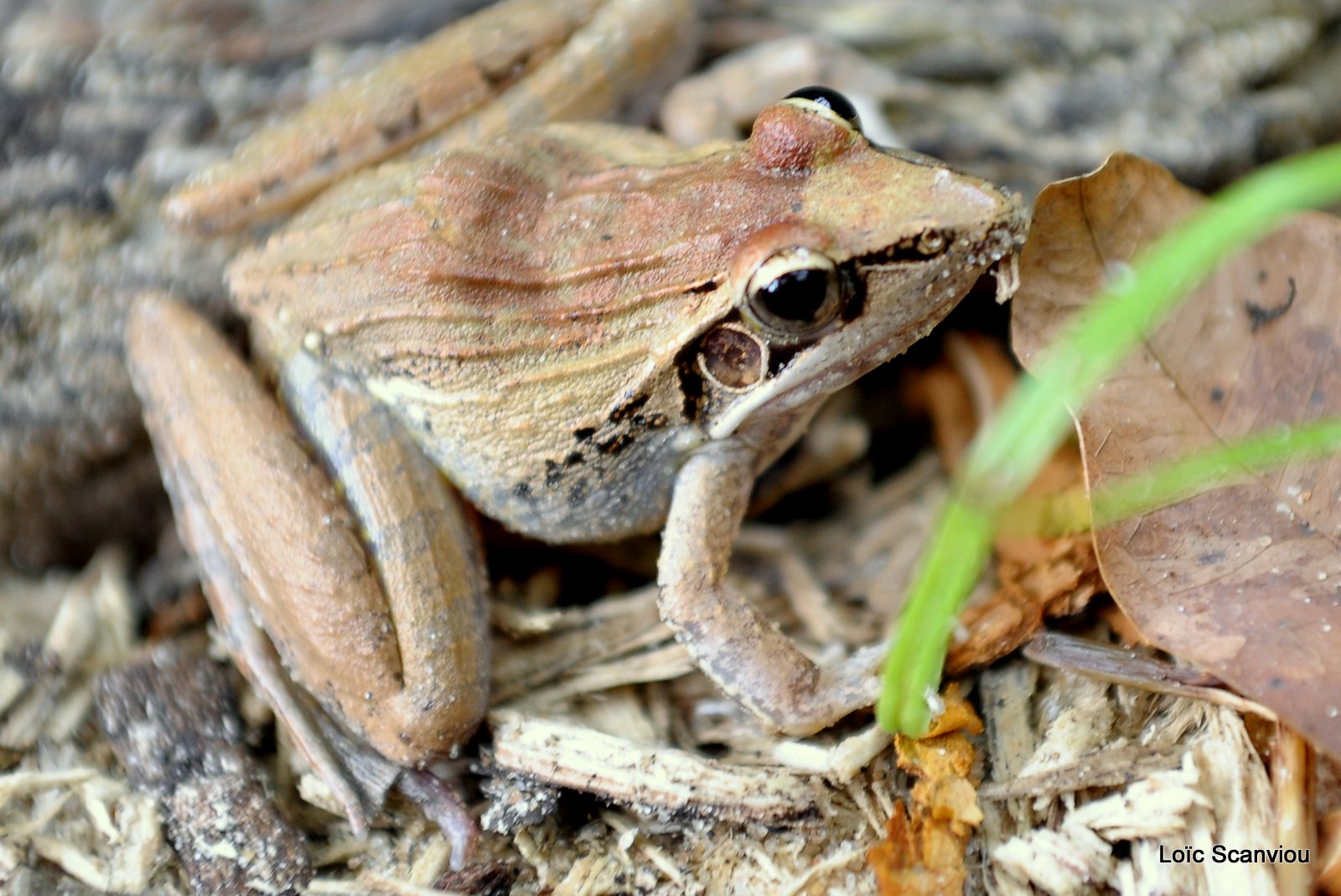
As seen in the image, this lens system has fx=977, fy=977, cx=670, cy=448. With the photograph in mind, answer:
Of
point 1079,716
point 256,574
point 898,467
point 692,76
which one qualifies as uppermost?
point 692,76

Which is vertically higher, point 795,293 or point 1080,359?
point 1080,359

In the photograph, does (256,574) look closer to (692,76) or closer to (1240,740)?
(692,76)

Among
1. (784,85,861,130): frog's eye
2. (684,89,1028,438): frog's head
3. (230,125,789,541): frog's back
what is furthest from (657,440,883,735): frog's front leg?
(784,85,861,130): frog's eye

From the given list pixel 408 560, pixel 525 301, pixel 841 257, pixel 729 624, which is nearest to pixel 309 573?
pixel 408 560

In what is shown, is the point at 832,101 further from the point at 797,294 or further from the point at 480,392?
the point at 480,392

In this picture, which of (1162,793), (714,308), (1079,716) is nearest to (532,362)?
(714,308)

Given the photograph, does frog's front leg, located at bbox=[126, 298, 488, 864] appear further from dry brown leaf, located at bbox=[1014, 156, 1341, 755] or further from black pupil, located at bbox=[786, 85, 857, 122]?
dry brown leaf, located at bbox=[1014, 156, 1341, 755]

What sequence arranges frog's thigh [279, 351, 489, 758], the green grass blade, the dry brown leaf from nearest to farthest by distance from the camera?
1. the green grass blade
2. the dry brown leaf
3. frog's thigh [279, 351, 489, 758]
